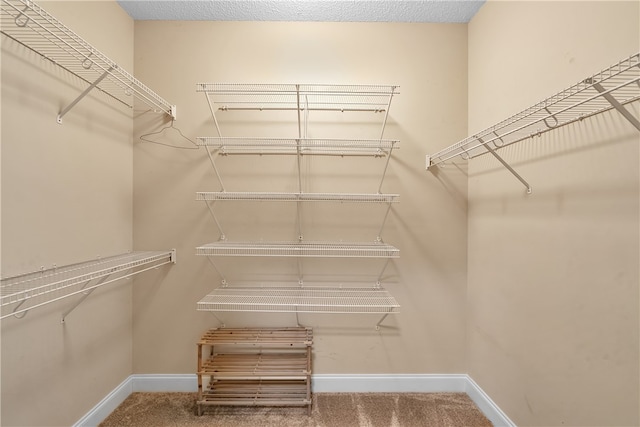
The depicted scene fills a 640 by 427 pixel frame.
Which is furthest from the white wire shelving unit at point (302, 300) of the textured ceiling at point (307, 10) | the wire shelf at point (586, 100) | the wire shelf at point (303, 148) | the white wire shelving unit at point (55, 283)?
the textured ceiling at point (307, 10)

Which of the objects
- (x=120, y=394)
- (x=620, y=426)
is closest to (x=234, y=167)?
(x=120, y=394)

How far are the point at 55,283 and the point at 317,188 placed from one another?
130cm

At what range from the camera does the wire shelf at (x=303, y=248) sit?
1.55m

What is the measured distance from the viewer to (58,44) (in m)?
1.14

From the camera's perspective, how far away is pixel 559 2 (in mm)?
1123

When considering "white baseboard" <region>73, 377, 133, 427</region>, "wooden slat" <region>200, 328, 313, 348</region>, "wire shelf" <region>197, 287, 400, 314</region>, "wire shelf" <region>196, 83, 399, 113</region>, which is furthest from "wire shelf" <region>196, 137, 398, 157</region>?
"white baseboard" <region>73, 377, 133, 427</region>

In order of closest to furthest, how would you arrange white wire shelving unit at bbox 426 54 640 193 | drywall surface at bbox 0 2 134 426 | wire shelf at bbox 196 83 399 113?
white wire shelving unit at bbox 426 54 640 193, drywall surface at bbox 0 2 134 426, wire shelf at bbox 196 83 399 113

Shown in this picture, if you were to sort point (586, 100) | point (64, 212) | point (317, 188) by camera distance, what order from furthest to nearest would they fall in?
point (317, 188) < point (64, 212) < point (586, 100)

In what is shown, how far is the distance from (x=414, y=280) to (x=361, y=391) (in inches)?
31.4

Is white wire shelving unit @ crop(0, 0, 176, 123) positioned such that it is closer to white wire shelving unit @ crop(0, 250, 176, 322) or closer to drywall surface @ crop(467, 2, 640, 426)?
white wire shelving unit @ crop(0, 250, 176, 322)

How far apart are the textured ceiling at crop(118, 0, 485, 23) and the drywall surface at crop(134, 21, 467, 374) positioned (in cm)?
5

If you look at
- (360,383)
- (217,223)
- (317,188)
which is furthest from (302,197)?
(360,383)

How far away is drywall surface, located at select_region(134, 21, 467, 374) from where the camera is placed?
1.76 meters

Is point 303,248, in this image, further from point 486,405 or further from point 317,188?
point 486,405
